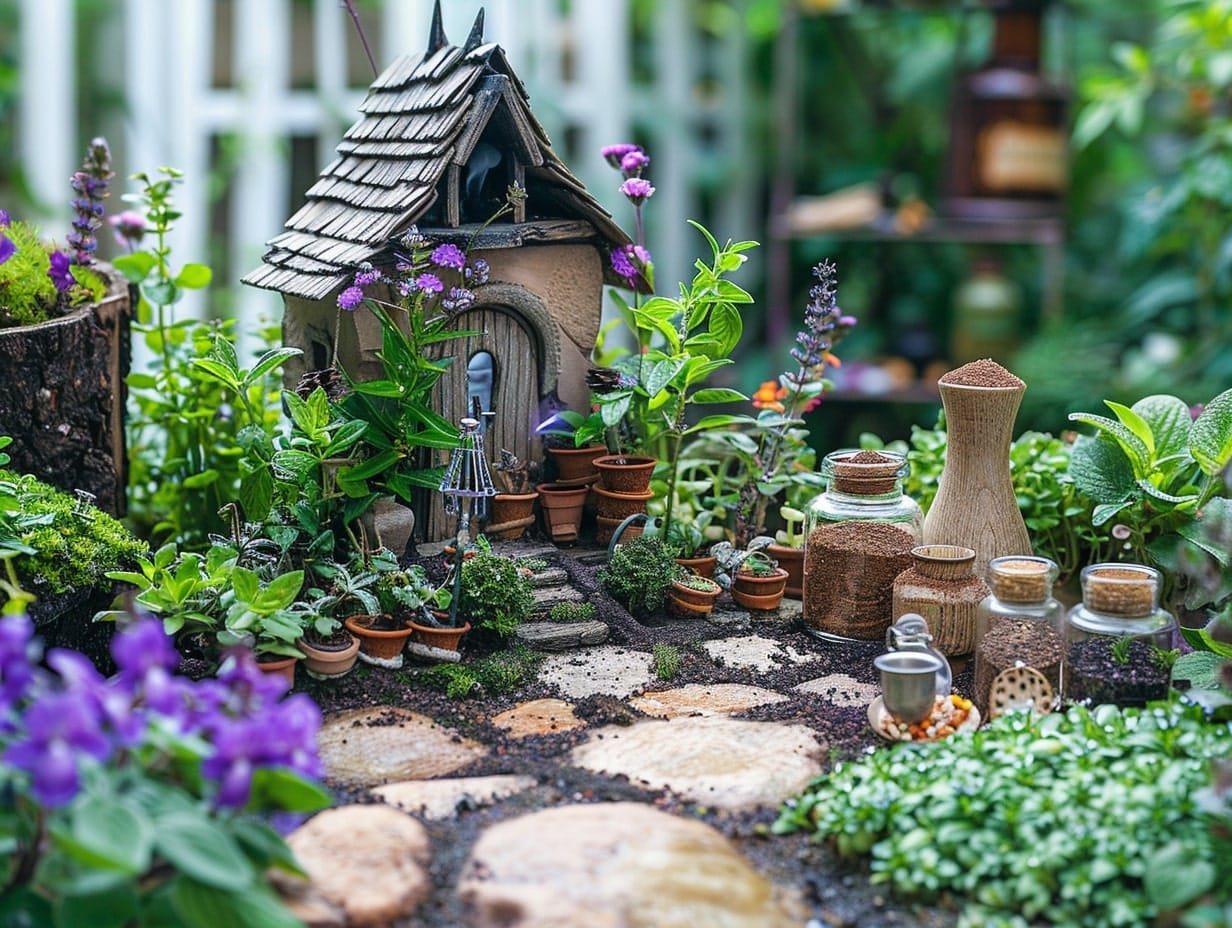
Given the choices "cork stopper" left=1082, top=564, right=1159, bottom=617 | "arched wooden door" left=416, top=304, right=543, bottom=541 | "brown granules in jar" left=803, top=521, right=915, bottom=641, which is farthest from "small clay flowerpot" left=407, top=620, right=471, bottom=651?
"cork stopper" left=1082, top=564, right=1159, bottom=617

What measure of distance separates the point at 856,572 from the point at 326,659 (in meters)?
1.36

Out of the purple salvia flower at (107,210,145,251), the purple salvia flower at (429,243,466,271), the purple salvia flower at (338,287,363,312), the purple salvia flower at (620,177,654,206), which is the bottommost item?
the purple salvia flower at (338,287,363,312)

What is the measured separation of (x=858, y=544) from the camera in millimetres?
3541

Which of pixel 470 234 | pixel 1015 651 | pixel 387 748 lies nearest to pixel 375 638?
pixel 387 748

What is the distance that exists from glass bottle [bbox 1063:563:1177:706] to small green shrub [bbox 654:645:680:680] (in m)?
0.93

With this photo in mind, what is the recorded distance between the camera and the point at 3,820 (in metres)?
2.03

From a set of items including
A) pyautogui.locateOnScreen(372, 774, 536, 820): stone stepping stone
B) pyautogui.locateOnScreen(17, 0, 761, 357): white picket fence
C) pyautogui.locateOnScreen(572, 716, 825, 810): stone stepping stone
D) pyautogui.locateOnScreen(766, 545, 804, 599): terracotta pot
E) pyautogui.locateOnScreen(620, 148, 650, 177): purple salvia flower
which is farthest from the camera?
pyautogui.locateOnScreen(17, 0, 761, 357): white picket fence

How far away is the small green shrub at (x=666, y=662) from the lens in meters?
3.37

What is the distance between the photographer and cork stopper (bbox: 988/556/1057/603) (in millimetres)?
3141

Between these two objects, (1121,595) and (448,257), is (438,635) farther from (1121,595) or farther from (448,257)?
(1121,595)

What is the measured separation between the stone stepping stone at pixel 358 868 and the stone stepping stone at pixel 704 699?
792 millimetres

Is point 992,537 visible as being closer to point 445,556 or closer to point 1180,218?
point 445,556

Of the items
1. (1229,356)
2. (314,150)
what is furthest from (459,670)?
(1229,356)

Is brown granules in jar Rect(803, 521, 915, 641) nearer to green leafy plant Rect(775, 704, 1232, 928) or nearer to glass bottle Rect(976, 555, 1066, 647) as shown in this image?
glass bottle Rect(976, 555, 1066, 647)
